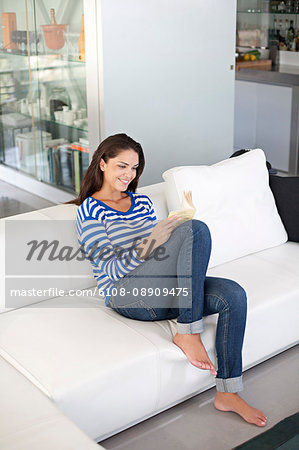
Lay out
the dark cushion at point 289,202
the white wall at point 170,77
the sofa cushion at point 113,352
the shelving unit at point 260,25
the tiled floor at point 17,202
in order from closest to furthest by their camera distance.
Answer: the sofa cushion at point 113,352 < the dark cushion at point 289,202 < the white wall at point 170,77 < the tiled floor at point 17,202 < the shelving unit at point 260,25

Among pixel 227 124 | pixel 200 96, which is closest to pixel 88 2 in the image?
pixel 200 96

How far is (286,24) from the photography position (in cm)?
631

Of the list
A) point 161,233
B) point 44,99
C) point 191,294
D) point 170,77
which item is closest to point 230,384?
point 191,294

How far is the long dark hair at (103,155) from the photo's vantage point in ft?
7.80

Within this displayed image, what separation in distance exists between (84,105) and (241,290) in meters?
2.26

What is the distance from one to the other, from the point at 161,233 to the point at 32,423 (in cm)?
82

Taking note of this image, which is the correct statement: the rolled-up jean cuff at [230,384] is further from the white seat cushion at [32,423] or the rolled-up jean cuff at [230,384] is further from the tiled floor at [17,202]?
the tiled floor at [17,202]

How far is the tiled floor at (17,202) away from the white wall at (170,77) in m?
0.91

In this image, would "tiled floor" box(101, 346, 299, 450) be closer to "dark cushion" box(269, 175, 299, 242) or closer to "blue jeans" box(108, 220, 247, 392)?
"blue jeans" box(108, 220, 247, 392)

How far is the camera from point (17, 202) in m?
4.69

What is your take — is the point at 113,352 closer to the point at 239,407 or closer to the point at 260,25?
the point at 239,407

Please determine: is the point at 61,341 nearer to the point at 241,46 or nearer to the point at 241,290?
the point at 241,290

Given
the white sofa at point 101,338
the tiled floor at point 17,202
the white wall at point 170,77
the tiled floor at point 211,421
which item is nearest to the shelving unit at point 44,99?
the tiled floor at point 17,202

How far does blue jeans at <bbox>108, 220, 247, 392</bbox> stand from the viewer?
2148mm
